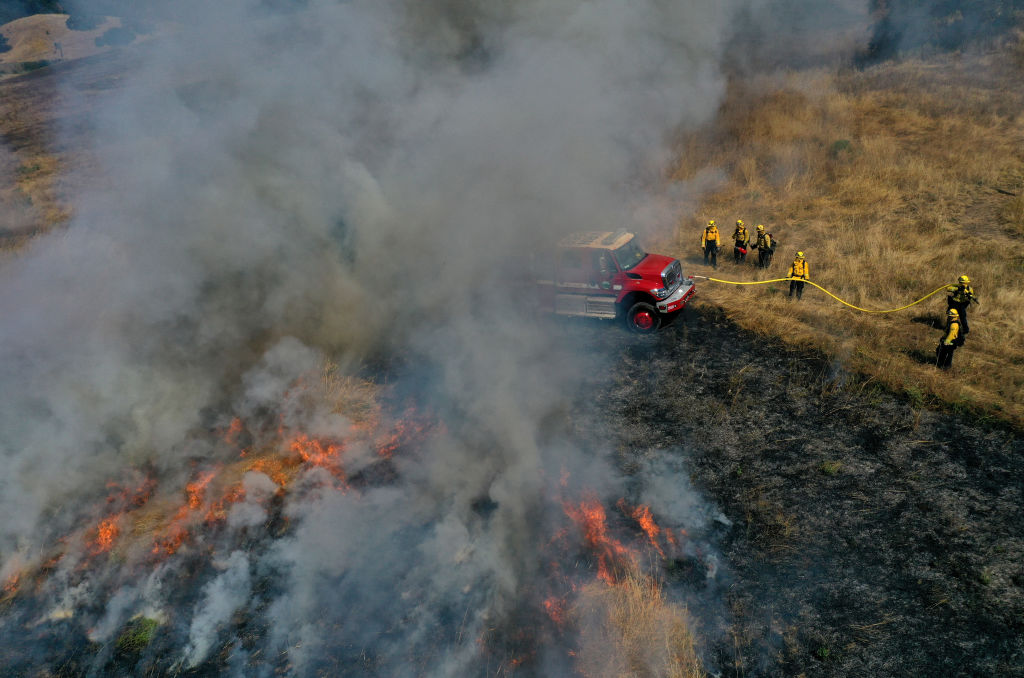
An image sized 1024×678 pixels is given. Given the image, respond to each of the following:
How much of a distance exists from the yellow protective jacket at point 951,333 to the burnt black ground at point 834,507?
1430mm

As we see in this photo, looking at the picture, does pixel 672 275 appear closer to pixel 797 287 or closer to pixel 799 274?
pixel 799 274

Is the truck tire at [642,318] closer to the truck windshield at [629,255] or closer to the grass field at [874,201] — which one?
the truck windshield at [629,255]

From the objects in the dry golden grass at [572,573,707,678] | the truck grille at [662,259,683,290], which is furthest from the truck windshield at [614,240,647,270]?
the dry golden grass at [572,573,707,678]

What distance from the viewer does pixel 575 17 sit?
11844 mm

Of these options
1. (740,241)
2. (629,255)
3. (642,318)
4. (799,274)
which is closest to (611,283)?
(629,255)

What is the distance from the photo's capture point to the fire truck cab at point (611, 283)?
10.6 meters

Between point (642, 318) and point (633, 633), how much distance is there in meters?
6.63

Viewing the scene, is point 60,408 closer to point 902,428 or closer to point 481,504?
point 481,504

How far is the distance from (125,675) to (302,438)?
132 inches

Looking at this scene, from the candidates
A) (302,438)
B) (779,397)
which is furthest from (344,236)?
(779,397)

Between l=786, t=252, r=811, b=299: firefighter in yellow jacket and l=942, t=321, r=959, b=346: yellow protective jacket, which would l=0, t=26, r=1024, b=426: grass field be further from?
l=942, t=321, r=959, b=346: yellow protective jacket

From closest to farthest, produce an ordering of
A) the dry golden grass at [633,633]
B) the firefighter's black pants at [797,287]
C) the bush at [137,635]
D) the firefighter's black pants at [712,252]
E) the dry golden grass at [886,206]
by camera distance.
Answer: the dry golden grass at [633,633]
the bush at [137,635]
the dry golden grass at [886,206]
the firefighter's black pants at [797,287]
the firefighter's black pants at [712,252]

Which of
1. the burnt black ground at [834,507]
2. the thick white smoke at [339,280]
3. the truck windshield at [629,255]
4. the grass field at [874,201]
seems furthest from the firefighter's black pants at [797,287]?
the thick white smoke at [339,280]

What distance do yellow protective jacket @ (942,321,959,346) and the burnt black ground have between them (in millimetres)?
1430
